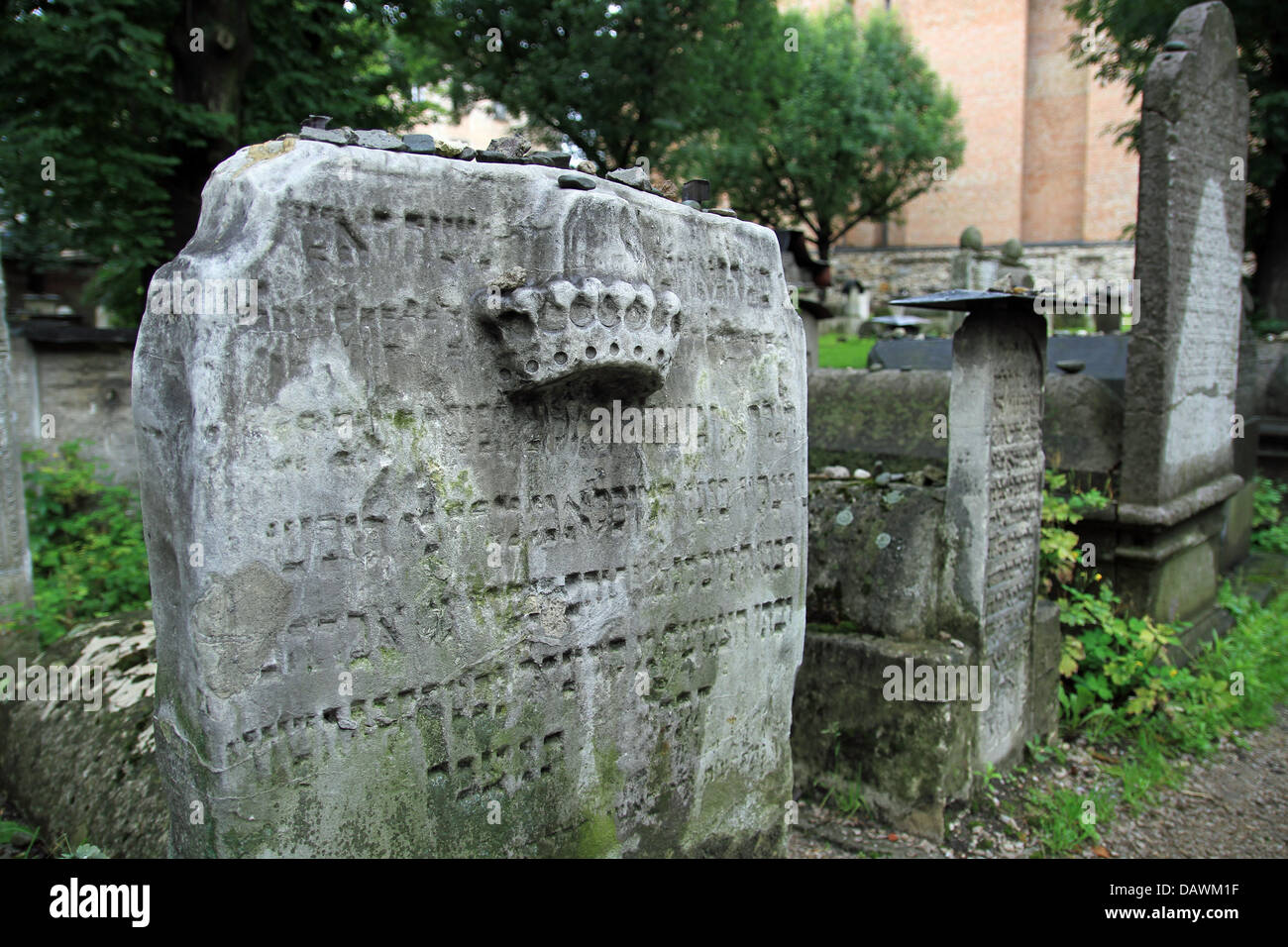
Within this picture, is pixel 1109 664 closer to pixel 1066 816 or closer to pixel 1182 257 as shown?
pixel 1066 816

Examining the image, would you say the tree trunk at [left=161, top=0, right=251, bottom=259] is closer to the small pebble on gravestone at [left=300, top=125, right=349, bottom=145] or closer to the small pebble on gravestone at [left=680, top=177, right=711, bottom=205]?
the small pebble on gravestone at [left=680, top=177, right=711, bottom=205]

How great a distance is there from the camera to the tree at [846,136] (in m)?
24.8

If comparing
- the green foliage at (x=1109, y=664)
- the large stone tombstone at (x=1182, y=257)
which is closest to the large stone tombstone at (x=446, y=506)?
the green foliage at (x=1109, y=664)

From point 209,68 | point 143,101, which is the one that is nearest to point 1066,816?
point 143,101

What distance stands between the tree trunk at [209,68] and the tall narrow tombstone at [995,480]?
6287 millimetres

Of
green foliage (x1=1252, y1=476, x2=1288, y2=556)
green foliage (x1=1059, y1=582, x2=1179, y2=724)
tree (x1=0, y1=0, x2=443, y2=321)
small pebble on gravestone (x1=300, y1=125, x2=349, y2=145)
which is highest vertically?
tree (x1=0, y1=0, x2=443, y2=321)

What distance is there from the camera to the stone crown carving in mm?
2076

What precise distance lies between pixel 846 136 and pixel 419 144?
24.9 meters

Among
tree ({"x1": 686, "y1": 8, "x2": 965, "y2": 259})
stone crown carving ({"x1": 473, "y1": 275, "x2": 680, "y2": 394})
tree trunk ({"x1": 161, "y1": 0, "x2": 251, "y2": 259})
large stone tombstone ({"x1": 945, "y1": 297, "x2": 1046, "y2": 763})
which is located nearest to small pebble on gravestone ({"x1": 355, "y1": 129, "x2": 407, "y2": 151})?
stone crown carving ({"x1": 473, "y1": 275, "x2": 680, "y2": 394})

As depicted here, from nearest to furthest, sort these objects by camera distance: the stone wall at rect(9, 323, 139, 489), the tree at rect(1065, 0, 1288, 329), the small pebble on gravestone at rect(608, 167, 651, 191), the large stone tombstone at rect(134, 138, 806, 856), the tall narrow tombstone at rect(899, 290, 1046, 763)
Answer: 1. the large stone tombstone at rect(134, 138, 806, 856)
2. the small pebble on gravestone at rect(608, 167, 651, 191)
3. the tall narrow tombstone at rect(899, 290, 1046, 763)
4. the stone wall at rect(9, 323, 139, 489)
5. the tree at rect(1065, 0, 1288, 329)

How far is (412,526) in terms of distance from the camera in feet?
6.77

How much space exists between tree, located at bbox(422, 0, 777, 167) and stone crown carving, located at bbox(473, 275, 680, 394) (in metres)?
11.2

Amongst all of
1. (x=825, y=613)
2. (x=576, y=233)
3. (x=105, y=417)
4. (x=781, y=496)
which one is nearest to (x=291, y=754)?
(x=576, y=233)

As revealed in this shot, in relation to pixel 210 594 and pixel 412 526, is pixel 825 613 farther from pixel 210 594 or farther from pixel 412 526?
pixel 210 594
